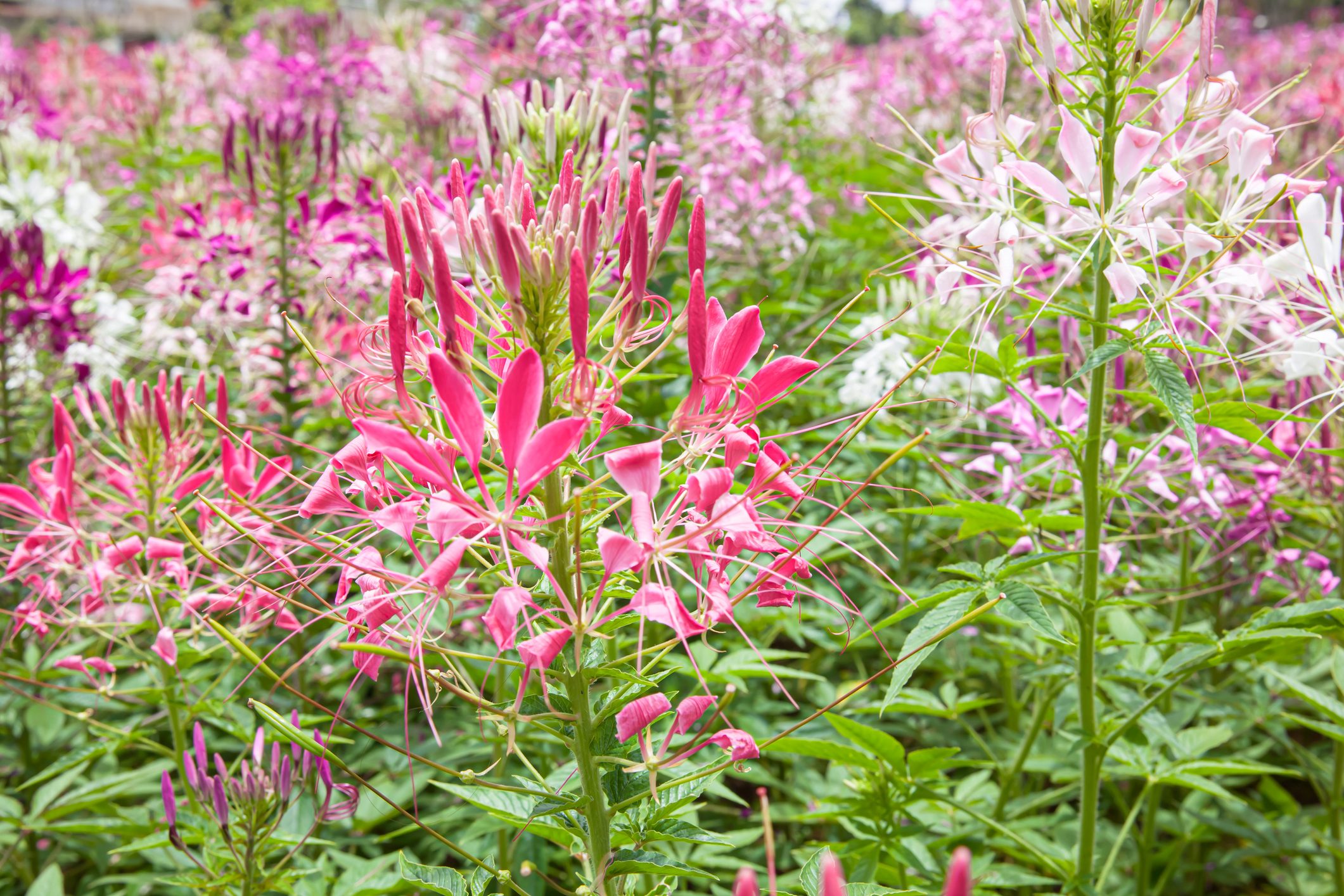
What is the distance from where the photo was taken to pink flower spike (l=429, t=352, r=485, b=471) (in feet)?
2.64

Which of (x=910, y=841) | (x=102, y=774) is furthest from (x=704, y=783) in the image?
(x=102, y=774)

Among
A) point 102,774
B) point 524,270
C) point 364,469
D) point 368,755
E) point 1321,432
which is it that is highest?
point 524,270

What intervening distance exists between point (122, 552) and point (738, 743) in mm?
1183

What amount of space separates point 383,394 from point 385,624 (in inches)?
68.9

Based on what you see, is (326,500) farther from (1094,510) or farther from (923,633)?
(1094,510)

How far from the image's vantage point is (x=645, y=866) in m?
0.94

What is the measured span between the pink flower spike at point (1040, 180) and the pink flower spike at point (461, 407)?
2.82 feet

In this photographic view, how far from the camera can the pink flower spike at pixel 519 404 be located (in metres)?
0.80

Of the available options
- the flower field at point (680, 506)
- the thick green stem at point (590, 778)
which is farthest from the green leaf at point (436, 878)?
the thick green stem at point (590, 778)

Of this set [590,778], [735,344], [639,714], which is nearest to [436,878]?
[590,778]

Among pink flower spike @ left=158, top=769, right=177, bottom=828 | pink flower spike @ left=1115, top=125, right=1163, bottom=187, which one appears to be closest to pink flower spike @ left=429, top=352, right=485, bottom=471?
pink flower spike @ left=158, top=769, right=177, bottom=828

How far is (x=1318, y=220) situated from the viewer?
4.09 feet

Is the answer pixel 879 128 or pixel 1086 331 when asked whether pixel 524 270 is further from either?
pixel 879 128

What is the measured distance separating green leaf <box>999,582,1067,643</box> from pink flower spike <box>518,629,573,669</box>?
24.4 inches
